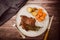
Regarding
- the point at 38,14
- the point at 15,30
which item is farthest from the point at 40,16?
the point at 15,30

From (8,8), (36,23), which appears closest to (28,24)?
(36,23)

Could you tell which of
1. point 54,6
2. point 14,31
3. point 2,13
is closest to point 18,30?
point 14,31

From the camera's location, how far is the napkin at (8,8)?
1154 millimetres

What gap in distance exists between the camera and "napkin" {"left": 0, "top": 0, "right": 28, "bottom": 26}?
115 centimetres

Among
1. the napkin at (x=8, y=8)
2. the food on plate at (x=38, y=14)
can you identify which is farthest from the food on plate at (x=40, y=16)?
the napkin at (x=8, y=8)

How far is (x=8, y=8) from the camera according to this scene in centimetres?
117

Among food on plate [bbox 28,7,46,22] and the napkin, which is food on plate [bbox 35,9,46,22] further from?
the napkin

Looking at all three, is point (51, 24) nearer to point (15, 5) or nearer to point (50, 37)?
point (50, 37)

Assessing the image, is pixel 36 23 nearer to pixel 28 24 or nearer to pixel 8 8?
pixel 28 24

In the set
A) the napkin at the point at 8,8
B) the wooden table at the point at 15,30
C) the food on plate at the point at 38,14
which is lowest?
the wooden table at the point at 15,30

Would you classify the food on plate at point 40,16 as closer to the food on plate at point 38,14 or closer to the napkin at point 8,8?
the food on plate at point 38,14

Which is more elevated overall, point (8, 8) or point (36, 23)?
point (8, 8)

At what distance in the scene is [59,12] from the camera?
1201 millimetres

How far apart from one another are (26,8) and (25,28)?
123 mm
